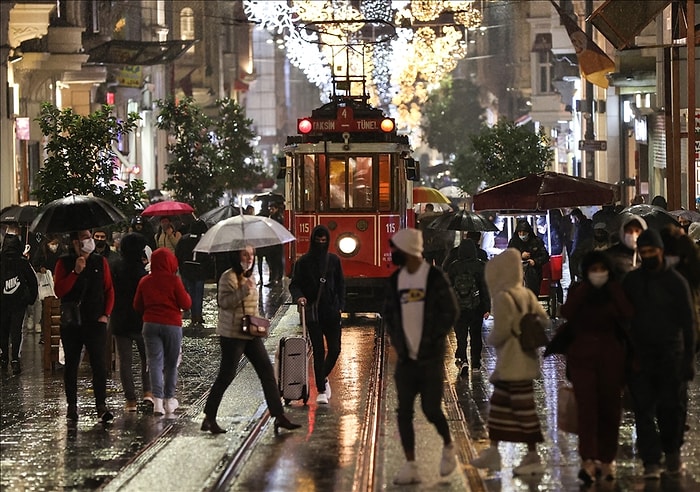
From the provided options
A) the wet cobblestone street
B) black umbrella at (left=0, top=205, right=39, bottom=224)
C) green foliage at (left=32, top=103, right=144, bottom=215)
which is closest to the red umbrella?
black umbrella at (left=0, top=205, right=39, bottom=224)

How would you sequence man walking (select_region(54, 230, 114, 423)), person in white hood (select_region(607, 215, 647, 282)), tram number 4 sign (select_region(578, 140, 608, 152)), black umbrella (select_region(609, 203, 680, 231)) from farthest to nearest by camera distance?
tram number 4 sign (select_region(578, 140, 608, 152))
black umbrella (select_region(609, 203, 680, 231))
man walking (select_region(54, 230, 114, 423))
person in white hood (select_region(607, 215, 647, 282))

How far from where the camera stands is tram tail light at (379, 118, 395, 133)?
83.5 feet

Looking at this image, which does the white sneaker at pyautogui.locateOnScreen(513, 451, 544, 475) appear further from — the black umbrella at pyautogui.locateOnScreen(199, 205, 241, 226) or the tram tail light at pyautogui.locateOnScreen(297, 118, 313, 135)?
the black umbrella at pyautogui.locateOnScreen(199, 205, 241, 226)

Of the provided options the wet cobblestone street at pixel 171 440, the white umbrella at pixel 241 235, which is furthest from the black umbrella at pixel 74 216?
the white umbrella at pixel 241 235

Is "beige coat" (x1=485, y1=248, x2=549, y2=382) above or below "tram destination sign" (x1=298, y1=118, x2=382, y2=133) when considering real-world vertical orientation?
below

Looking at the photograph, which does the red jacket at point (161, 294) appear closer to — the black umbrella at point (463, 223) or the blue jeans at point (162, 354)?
the blue jeans at point (162, 354)

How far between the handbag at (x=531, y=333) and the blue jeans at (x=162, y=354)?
426cm

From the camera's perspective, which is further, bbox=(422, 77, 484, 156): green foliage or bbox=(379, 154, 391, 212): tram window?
bbox=(422, 77, 484, 156): green foliage

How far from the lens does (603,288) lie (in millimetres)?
11250

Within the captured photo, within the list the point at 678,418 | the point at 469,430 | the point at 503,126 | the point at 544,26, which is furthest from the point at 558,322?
the point at 544,26

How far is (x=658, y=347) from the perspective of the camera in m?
11.6

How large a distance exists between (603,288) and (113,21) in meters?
42.3

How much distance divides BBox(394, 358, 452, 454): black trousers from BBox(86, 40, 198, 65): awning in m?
33.6

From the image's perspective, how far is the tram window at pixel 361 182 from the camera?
2525 cm
